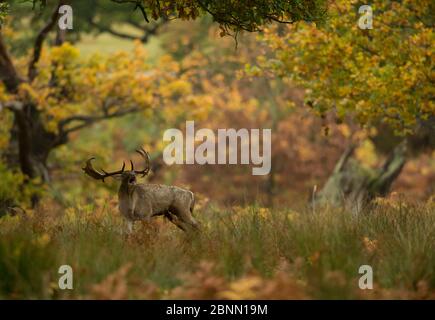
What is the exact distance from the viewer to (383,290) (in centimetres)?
859

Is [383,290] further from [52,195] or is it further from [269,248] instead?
[52,195]

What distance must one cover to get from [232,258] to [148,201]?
2118 millimetres

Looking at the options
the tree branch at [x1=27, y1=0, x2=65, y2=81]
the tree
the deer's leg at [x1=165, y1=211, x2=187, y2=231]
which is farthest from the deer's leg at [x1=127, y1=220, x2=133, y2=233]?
the tree branch at [x1=27, y1=0, x2=65, y2=81]

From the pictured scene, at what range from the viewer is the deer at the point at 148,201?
10969 millimetres

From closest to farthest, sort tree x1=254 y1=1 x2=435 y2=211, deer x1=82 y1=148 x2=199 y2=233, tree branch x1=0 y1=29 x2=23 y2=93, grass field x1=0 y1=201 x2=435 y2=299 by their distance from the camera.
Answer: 1. grass field x1=0 y1=201 x2=435 y2=299
2. deer x1=82 y1=148 x2=199 y2=233
3. tree x1=254 y1=1 x2=435 y2=211
4. tree branch x1=0 y1=29 x2=23 y2=93

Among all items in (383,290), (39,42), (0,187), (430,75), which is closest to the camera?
(383,290)

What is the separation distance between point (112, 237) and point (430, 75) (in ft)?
21.9

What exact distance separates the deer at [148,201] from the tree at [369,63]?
4.16 meters

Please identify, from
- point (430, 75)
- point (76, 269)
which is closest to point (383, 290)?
point (76, 269)

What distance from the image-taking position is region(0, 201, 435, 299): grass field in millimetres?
8117

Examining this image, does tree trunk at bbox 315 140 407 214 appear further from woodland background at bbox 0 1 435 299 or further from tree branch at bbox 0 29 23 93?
tree branch at bbox 0 29 23 93

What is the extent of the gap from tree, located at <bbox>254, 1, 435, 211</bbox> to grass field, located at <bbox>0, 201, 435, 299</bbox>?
12.2 feet

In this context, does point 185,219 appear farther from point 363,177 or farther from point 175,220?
point 363,177

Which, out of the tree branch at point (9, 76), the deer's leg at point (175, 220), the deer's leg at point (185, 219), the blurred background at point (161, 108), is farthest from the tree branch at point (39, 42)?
the deer's leg at point (185, 219)
